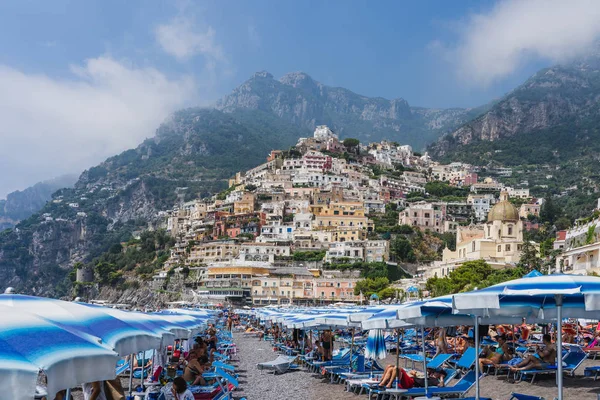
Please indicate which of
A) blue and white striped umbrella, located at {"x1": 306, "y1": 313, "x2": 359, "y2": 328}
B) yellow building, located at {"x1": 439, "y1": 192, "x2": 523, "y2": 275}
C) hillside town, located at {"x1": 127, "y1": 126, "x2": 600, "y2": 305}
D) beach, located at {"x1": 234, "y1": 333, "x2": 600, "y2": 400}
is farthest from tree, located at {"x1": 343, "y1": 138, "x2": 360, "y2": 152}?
blue and white striped umbrella, located at {"x1": 306, "y1": 313, "x2": 359, "y2": 328}

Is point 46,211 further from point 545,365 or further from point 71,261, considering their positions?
point 545,365

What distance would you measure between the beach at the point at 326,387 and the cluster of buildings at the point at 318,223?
149ft

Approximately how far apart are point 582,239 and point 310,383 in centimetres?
3634

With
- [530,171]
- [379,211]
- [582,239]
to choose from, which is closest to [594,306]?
[582,239]

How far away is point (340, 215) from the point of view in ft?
305

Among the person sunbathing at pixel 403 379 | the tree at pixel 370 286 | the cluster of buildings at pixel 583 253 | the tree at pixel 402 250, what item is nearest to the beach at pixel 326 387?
the person sunbathing at pixel 403 379

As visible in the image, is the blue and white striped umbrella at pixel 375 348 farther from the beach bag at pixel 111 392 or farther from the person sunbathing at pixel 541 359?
the beach bag at pixel 111 392

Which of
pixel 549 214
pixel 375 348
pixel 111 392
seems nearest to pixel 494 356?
pixel 375 348

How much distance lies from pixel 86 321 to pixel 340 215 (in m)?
87.8

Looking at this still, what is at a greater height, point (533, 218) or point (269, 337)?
point (533, 218)

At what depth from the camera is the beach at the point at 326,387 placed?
36.3ft

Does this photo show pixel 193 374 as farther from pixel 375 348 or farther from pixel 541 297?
pixel 541 297

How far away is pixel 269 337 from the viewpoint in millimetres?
31969

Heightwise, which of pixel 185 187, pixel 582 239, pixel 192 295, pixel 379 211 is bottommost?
pixel 192 295
